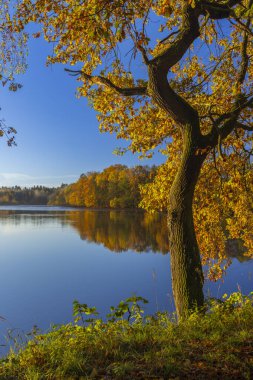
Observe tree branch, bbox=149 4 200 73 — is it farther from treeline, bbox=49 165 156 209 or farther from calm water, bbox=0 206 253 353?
treeline, bbox=49 165 156 209

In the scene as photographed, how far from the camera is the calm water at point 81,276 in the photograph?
14.8 metres

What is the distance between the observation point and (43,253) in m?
28.8

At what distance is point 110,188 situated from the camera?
320 feet

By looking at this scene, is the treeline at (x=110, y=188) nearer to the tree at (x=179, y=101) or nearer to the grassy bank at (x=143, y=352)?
the tree at (x=179, y=101)

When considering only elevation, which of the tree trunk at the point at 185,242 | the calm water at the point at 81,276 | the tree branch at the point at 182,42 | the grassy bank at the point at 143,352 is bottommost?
the calm water at the point at 81,276

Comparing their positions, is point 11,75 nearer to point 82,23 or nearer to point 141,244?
point 82,23

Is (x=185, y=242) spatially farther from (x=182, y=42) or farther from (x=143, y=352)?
(x=182, y=42)

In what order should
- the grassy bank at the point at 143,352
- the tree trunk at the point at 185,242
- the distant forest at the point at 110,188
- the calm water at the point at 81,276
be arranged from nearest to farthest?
the grassy bank at the point at 143,352 < the tree trunk at the point at 185,242 < the calm water at the point at 81,276 < the distant forest at the point at 110,188

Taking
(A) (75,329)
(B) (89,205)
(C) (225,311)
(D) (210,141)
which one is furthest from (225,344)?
(B) (89,205)

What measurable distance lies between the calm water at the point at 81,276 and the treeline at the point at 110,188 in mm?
45202

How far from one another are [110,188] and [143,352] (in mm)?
93536

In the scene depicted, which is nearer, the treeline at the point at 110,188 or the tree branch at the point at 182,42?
the tree branch at the point at 182,42

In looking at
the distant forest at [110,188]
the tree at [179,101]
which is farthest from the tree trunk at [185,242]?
the distant forest at [110,188]

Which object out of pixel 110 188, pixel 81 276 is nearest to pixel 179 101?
pixel 81 276
